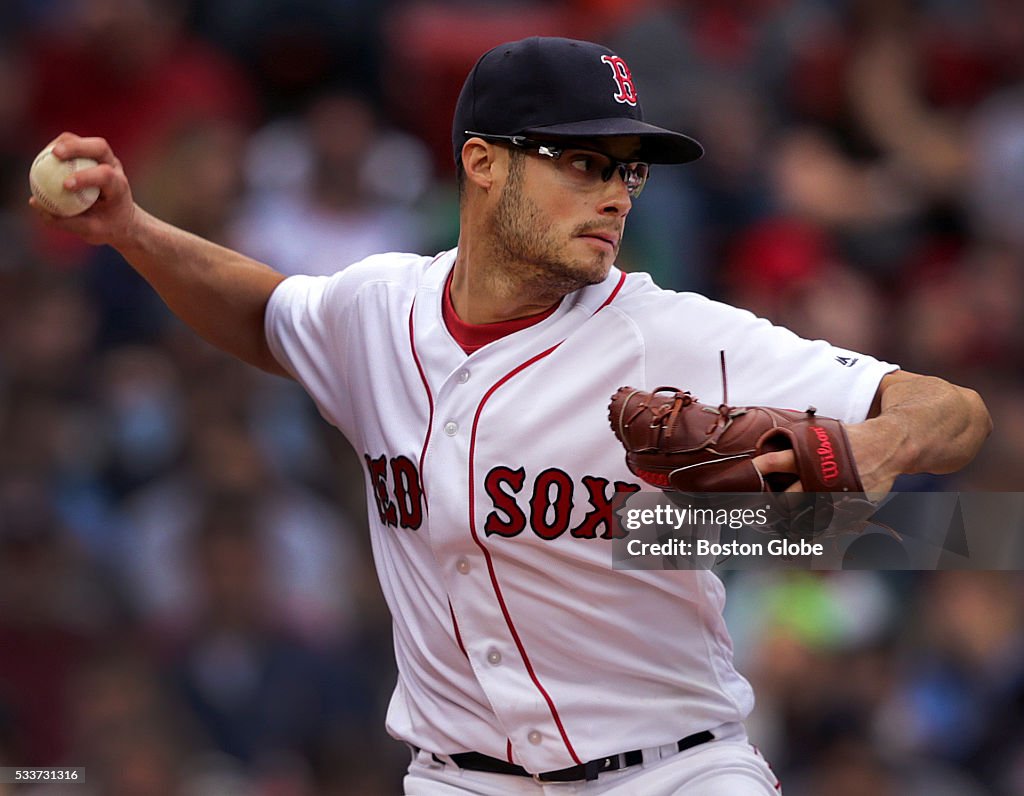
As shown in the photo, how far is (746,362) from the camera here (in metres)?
2.88

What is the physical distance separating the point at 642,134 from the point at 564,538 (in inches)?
31.2

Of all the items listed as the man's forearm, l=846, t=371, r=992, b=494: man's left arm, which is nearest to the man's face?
l=846, t=371, r=992, b=494: man's left arm

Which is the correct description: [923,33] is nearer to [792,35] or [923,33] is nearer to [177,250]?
[792,35]

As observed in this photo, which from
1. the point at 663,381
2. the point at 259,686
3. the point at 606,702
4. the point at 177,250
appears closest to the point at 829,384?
the point at 663,381

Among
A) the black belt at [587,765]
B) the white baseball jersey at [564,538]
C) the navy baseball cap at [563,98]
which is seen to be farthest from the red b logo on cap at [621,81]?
the black belt at [587,765]

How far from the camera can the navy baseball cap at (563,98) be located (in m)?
2.96

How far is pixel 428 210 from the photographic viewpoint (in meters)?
6.34

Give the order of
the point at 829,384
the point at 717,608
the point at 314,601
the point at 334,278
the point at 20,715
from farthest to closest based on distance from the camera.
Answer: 1. the point at 314,601
2. the point at 20,715
3. the point at 334,278
4. the point at 717,608
5. the point at 829,384

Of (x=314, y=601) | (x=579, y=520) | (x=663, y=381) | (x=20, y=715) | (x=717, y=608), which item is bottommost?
(x=20, y=715)

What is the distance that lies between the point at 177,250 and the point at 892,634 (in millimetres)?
3227

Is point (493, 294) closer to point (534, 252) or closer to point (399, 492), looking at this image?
point (534, 252)

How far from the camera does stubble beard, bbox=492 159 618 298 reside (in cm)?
297

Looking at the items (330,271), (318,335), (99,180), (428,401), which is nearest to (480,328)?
(428,401)

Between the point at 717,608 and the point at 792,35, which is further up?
the point at 792,35
